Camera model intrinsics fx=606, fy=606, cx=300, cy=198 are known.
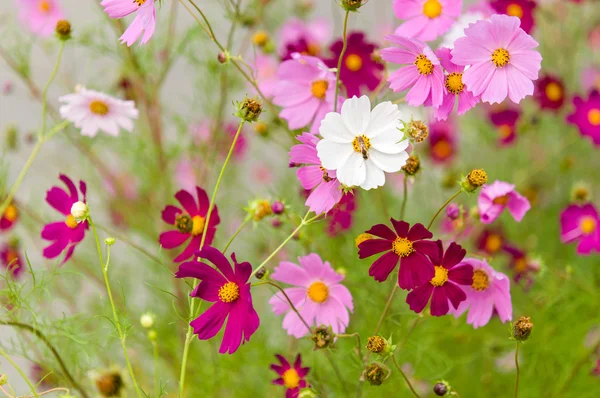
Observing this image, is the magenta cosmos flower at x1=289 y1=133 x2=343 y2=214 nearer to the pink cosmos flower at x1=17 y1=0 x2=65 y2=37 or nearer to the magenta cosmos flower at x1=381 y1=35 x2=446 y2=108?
the magenta cosmos flower at x1=381 y1=35 x2=446 y2=108

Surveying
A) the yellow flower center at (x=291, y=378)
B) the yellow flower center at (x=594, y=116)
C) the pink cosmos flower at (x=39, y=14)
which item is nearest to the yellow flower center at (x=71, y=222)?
the yellow flower center at (x=291, y=378)

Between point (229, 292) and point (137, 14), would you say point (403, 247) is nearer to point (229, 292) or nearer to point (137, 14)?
point (229, 292)

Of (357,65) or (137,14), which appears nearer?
(137,14)

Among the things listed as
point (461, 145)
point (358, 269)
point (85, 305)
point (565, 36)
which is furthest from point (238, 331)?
point (461, 145)

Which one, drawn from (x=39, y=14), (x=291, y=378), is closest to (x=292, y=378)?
(x=291, y=378)

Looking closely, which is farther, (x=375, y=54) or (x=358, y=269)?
(x=358, y=269)

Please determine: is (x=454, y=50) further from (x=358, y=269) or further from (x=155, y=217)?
(x=155, y=217)

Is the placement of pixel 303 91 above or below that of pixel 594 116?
below
